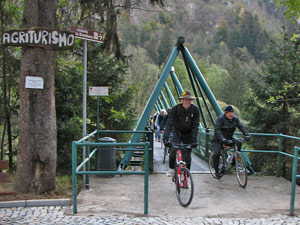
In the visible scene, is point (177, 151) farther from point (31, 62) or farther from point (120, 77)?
point (120, 77)

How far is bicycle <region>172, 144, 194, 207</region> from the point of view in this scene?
5.66m

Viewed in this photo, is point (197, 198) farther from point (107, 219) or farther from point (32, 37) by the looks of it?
point (32, 37)

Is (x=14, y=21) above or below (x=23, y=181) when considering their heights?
above

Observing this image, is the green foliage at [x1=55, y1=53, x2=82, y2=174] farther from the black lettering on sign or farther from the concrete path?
the black lettering on sign

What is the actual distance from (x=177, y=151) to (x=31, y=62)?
3.09 metres

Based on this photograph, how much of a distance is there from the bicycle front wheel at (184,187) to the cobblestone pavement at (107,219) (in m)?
0.56

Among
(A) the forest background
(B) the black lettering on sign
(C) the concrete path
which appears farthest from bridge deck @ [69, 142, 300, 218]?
(A) the forest background

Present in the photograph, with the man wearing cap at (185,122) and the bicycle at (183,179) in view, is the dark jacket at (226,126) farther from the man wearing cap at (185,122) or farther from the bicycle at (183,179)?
the bicycle at (183,179)

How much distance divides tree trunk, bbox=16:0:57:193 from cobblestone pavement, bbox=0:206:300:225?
0.81 m

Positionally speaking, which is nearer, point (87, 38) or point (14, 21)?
point (87, 38)

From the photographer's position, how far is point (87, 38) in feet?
22.0

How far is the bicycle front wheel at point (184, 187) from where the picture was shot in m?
5.64

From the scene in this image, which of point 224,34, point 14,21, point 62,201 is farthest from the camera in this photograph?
point 224,34

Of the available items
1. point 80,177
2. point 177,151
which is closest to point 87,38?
point 177,151
